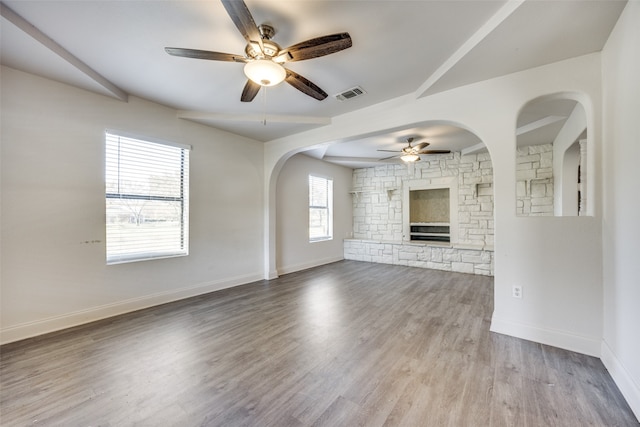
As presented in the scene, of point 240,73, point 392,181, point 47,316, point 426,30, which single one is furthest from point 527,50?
point 47,316

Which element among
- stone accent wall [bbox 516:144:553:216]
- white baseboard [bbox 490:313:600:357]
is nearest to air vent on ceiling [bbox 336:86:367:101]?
white baseboard [bbox 490:313:600:357]

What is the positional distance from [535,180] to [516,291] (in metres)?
3.69

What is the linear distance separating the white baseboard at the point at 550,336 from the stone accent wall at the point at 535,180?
3324 mm

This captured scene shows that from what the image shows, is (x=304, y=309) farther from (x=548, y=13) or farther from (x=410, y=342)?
(x=548, y=13)

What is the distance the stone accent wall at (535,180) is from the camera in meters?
5.02

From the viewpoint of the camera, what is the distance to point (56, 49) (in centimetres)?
228

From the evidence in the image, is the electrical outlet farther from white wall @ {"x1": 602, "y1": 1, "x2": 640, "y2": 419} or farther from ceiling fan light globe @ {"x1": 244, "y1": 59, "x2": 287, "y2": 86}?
ceiling fan light globe @ {"x1": 244, "y1": 59, "x2": 287, "y2": 86}

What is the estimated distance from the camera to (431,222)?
687cm

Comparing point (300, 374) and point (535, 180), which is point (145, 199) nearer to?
point (300, 374)

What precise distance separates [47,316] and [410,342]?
3825 mm

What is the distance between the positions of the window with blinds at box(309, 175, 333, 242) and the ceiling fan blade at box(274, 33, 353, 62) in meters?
4.32

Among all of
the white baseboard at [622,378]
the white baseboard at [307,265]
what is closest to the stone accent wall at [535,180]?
the white baseboard at [622,378]

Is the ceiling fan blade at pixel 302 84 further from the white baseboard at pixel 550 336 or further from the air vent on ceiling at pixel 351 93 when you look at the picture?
the white baseboard at pixel 550 336

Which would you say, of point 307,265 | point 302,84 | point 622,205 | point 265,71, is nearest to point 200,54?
point 265,71
